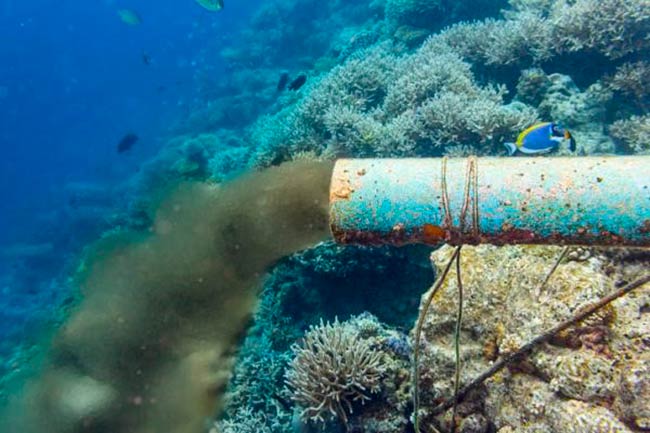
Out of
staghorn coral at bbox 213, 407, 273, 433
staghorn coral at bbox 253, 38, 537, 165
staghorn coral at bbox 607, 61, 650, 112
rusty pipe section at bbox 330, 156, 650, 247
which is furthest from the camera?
staghorn coral at bbox 607, 61, 650, 112

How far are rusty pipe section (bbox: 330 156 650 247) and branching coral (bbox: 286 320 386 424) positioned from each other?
59.0 inches

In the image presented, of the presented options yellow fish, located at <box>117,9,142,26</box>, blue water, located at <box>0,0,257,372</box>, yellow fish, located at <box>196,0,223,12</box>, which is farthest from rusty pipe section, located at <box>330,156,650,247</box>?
yellow fish, located at <box>117,9,142,26</box>

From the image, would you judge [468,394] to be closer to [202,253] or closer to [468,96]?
[202,253]

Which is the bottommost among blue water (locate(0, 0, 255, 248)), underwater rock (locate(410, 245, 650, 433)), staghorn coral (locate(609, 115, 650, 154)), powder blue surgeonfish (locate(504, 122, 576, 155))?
underwater rock (locate(410, 245, 650, 433))

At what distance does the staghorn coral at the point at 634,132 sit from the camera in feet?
17.2

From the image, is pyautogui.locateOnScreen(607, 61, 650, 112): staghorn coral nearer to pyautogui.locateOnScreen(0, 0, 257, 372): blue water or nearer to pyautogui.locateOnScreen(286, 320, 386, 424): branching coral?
pyautogui.locateOnScreen(286, 320, 386, 424): branching coral

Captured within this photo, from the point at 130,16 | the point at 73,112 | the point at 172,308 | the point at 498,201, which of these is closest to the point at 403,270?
the point at 172,308

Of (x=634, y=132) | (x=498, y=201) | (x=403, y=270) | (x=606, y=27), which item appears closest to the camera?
(x=498, y=201)

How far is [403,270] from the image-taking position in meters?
4.71

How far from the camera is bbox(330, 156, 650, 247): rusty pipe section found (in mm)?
1911

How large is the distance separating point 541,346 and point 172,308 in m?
2.88

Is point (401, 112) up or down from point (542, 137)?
up

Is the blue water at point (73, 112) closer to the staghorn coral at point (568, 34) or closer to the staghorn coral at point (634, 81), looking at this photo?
the staghorn coral at point (568, 34)

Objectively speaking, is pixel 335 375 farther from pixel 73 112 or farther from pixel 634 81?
pixel 73 112
